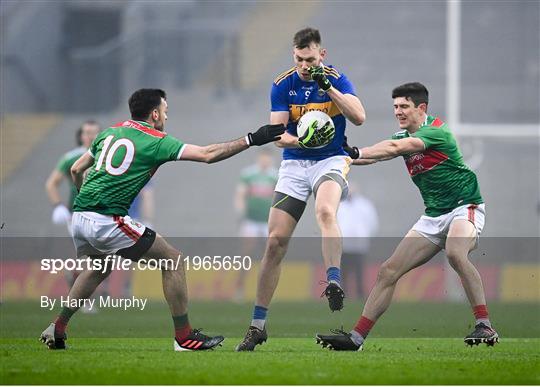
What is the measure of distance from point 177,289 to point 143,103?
4.46 ft

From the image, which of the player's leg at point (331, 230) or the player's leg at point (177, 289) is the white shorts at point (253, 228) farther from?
the player's leg at point (177, 289)

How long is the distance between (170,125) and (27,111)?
8.80ft

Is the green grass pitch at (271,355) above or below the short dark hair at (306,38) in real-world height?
below

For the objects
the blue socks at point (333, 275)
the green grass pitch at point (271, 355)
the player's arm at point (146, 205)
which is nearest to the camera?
the green grass pitch at point (271, 355)

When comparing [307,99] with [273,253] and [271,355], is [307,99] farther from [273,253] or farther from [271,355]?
[271,355]

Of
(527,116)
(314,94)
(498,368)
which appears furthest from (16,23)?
(498,368)

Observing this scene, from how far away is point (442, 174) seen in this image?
31.2ft

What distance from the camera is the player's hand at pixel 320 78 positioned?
8.91m

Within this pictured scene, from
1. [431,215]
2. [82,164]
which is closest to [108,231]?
[82,164]

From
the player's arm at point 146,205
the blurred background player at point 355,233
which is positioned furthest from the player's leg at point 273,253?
the blurred background player at point 355,233

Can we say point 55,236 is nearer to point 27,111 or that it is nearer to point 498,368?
point 27,111

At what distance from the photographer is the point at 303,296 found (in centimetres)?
1967

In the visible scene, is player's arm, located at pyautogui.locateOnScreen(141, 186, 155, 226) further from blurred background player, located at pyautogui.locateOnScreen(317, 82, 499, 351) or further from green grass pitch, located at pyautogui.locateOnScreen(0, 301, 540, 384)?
blurred background player, located at pyautogui.locateOnScreen(317, 82, 499, 351)

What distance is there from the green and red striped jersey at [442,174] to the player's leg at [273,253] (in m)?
0.99
